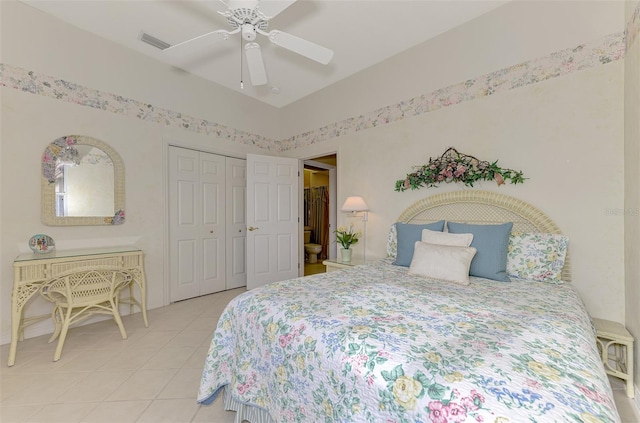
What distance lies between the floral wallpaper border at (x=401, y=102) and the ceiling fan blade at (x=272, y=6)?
1.87 metres

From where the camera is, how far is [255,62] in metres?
2.18

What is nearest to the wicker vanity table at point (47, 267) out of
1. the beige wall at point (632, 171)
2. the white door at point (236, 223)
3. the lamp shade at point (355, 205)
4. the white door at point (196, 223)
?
the white door at point (196, 223)

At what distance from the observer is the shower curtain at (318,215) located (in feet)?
22.1

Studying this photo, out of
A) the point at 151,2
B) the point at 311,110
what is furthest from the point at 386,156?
the point at 151,2

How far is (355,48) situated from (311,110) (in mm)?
1282

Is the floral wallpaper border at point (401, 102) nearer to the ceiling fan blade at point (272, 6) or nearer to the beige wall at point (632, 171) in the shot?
the beige wall at point (632, 171)

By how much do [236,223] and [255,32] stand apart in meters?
2.81

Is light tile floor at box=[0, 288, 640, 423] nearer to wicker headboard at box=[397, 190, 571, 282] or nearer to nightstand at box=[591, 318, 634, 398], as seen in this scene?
nightstand at box=[591, 318, 634, 398]

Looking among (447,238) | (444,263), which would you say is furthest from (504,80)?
(444,263)

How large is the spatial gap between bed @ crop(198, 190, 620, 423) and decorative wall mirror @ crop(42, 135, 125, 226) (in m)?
2.29

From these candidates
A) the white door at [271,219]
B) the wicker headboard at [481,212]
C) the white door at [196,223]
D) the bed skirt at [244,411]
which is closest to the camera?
the bed skirt at [244,411]

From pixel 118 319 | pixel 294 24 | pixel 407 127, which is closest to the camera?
pixel 118 319

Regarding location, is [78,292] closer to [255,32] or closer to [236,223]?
[236,223]

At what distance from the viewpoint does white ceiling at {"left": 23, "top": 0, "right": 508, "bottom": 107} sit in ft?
7.97
